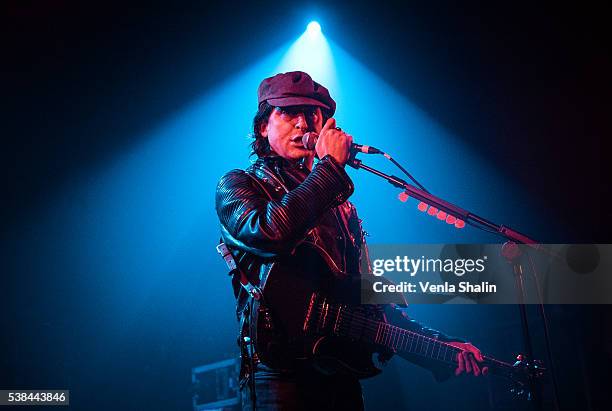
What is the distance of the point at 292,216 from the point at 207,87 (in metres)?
4.09

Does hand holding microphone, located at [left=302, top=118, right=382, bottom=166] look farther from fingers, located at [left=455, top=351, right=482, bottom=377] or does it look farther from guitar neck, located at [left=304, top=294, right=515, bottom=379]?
fingers, located at [left=455, top=351, right=482, bottom=377]

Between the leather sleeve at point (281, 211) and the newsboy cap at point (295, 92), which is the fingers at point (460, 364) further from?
the newsboy cap at point (295, 92)

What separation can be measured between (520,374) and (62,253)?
4.32m

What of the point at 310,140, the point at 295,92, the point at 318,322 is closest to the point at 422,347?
the point at 318,322

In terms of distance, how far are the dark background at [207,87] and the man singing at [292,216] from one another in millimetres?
2815

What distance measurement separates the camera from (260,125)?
2.55m

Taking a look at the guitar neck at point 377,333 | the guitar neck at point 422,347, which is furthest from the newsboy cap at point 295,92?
the guitar neck at point 422,347

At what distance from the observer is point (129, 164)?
5.25m

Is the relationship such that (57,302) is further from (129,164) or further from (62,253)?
(129,164)

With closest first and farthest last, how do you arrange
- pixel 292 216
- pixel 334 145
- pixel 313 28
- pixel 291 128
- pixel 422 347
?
pixel 292 216 < pixel 334 145 < pixel 422 347 < pixel 291 128 < pixel 313 28

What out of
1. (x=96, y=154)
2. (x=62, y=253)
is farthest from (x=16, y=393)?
(x=96, y=154)

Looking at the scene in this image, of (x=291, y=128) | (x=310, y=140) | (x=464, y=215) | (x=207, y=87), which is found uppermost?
(x=207, y=87)

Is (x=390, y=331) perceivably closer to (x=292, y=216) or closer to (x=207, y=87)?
(x=292, y=216)

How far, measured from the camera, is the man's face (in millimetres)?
2375
